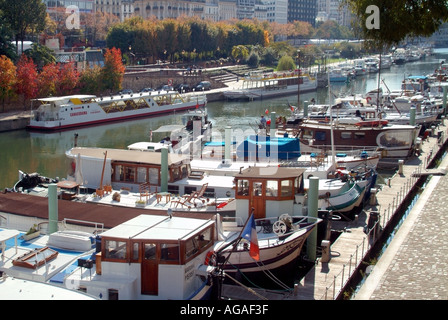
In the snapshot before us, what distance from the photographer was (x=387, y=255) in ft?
55.3

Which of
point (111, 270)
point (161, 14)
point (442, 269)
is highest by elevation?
point (161, 14)

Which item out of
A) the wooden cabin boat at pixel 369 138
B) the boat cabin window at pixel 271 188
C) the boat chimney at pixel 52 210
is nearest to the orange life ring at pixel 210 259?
the boat cabin window at pixel 271 188

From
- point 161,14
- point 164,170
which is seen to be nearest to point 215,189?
point 164,170

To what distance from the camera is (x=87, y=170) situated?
21719 millimetres

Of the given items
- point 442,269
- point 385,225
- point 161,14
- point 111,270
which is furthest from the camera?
point 161,14

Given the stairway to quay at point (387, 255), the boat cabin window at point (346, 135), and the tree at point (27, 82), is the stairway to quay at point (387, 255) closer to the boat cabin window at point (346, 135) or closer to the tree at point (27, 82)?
the boat cabin window at point (346, 135)

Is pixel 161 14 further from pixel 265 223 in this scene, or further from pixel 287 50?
pixel 265 223

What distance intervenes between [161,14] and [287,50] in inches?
1295

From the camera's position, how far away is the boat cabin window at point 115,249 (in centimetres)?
1252

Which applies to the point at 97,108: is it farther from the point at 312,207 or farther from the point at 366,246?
the point at 366,246

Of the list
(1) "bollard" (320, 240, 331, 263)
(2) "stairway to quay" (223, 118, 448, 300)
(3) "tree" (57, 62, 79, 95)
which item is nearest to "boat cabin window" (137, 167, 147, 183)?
(2) "stairway to quay" (223, 118, 448, 300)

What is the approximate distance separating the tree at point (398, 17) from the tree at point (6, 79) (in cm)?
4050

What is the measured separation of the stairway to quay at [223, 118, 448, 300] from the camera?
47.6ft

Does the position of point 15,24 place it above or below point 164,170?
above
